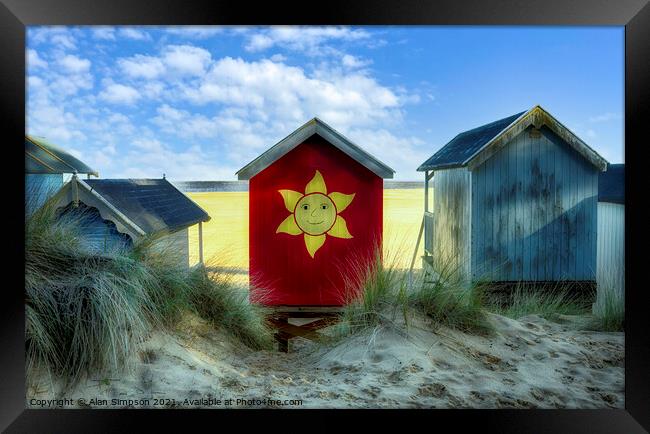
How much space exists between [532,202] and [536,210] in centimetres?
12

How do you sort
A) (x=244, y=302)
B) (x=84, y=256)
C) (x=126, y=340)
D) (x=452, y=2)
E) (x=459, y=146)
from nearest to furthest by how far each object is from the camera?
(x=452, y=2), (x=126, y=340), (x=84, y=256), (x=244, y=302), (x=459, y=146)

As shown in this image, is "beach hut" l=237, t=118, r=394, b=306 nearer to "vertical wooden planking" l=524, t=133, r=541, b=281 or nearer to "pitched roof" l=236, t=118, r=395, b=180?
"pitched roof" l=236, t=118, r=395, b=180

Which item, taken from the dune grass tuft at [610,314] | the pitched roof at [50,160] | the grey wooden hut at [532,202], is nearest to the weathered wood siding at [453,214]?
the grey wooden hut at [532,202]

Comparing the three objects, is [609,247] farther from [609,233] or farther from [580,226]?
[580,226]

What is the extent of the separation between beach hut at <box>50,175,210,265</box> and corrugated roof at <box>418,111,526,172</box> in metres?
3.76

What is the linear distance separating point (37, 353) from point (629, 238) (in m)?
4.34

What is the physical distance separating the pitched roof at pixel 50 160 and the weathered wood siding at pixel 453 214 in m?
4.21

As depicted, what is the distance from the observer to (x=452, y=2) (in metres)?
3.34

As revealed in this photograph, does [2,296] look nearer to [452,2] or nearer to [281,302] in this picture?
[281,302]

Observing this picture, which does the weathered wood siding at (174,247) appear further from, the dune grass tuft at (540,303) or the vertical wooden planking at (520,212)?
the vertical wooden planking at (520,212)

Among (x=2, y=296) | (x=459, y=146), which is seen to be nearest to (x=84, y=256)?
(x=2, y=296)

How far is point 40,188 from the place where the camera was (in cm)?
440

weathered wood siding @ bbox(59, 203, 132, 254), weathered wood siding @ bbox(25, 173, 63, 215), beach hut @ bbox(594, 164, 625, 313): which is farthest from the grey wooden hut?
weathered wood siding @ bbox(25, 173, 63, 215)

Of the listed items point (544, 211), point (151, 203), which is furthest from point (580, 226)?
point (151, 203)
